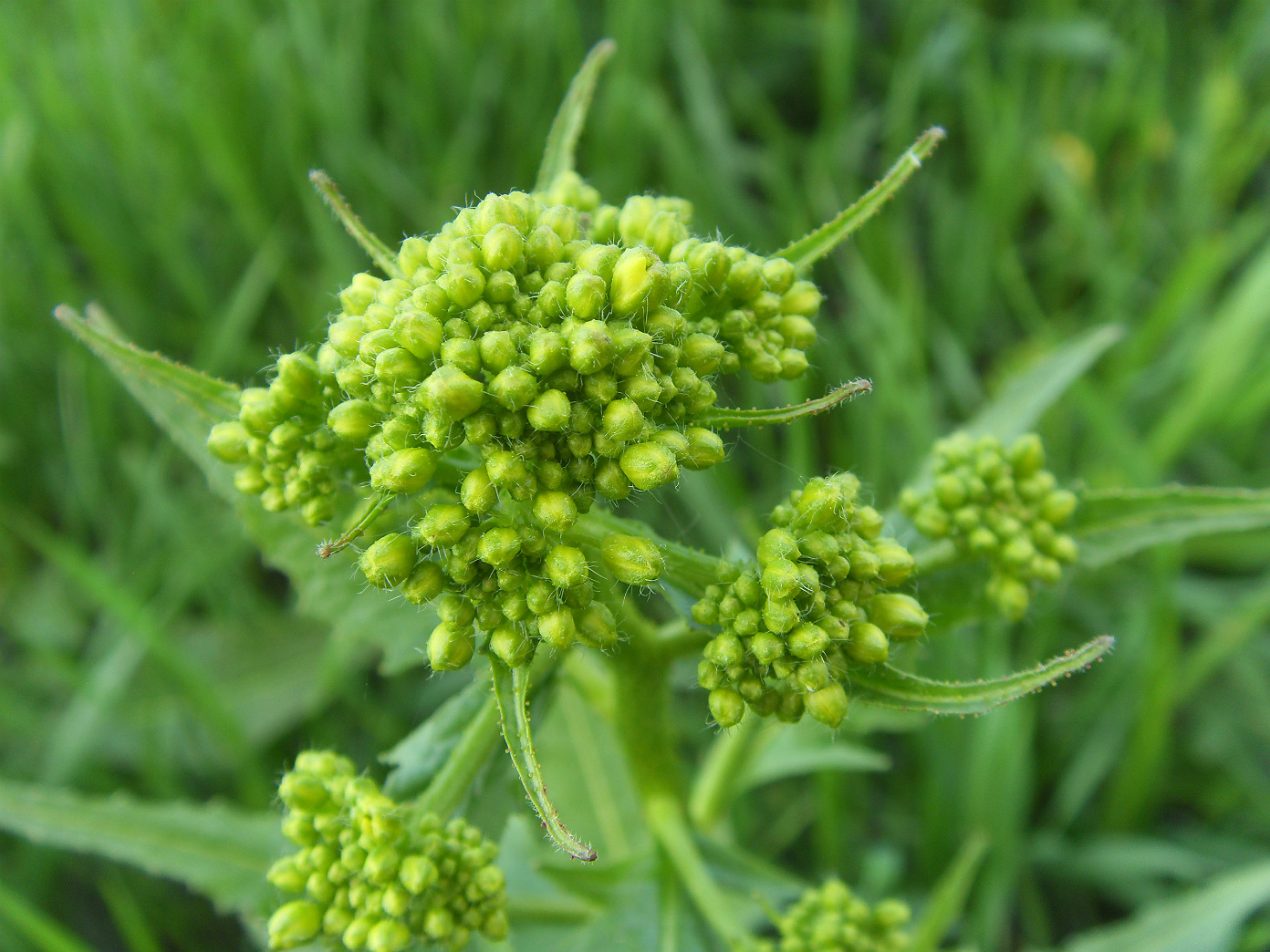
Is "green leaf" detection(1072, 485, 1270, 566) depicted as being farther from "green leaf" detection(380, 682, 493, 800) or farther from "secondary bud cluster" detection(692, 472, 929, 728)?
"green leaf" detection(380, 682, 493, 800)

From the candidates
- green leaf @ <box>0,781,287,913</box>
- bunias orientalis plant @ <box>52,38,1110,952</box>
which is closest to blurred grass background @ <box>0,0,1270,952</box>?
green leaf @ <box>0,781,287,913</box>

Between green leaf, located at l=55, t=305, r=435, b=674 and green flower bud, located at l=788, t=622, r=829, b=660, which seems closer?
green flower bud, located at l=788, t=622, r=829, b=660

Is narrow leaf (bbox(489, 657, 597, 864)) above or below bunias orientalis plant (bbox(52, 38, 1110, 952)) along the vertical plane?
below

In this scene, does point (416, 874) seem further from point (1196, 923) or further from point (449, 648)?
point (1196, 923)

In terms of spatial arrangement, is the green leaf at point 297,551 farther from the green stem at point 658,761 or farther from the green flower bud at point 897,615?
the green flower bud at point 897,615

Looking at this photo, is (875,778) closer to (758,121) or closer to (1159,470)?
(1159,470)

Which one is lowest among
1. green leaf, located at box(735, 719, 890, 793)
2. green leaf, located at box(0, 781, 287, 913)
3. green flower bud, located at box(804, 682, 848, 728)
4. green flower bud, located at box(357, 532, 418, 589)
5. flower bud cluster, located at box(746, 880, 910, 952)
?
green leaf, located at box(0, 781, 287, 913)
